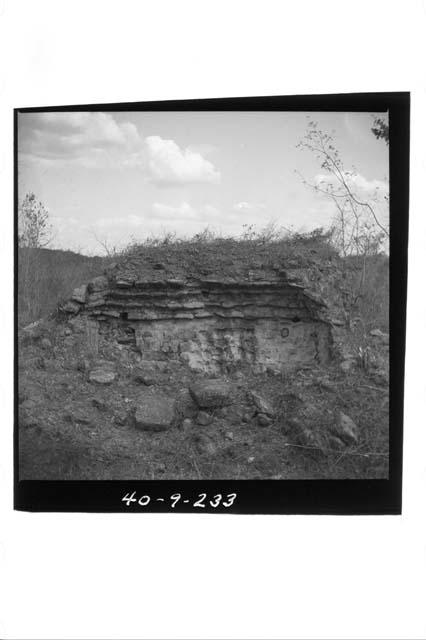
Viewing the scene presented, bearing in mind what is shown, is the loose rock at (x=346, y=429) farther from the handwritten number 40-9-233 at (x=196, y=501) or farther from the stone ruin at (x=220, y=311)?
the handwritten number 40-9-233 at (x=196, y=501)

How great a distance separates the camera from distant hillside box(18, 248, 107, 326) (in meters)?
4.14

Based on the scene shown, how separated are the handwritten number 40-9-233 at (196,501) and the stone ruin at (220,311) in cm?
119

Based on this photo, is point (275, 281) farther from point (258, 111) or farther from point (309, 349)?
point (258, 111)

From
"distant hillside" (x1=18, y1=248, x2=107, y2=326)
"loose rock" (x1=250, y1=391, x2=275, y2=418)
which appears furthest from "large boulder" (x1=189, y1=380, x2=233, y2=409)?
"distant hillside" (x1=18, y1=248, x2=107, y2=326)

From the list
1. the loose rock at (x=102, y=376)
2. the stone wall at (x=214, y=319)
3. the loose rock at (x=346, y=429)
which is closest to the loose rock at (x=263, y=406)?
the stone wall at (x=214, y=319)

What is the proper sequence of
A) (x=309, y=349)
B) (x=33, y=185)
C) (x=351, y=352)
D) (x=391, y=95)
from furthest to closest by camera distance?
1. (x=309, y=349)
2. (x=351, y=352)
3. (x=33, y=185)
4. (x=391, y=95)

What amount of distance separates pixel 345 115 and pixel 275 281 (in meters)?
1.58

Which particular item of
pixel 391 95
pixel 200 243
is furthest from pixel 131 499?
pixel 391 95

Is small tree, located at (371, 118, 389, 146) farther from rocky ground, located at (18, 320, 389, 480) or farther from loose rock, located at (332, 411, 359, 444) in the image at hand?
loose rock, located at (332, 411, 359, 444)

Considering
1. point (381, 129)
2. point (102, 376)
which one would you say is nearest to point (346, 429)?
point (102, 376)

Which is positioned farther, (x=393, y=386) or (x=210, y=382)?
(x=210, y=382)

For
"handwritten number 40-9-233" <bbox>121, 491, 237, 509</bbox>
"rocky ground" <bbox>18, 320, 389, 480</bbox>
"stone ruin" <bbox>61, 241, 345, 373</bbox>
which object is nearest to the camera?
"handwritten number 40-9-233" <bbox>121, 491, 237, 509</bbox>

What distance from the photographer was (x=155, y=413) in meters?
4.29

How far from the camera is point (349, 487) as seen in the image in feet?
12.8
